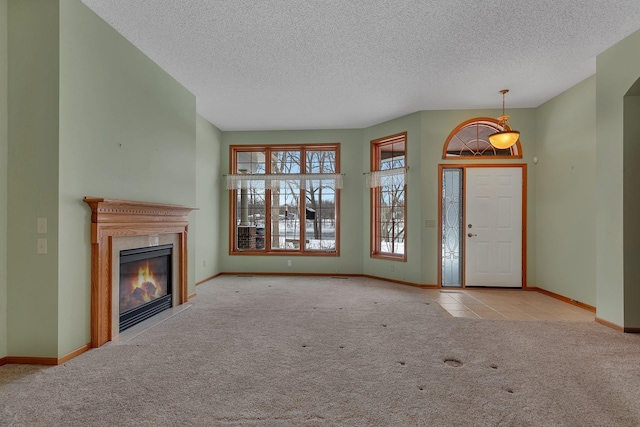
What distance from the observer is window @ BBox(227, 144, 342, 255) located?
5.99 meters

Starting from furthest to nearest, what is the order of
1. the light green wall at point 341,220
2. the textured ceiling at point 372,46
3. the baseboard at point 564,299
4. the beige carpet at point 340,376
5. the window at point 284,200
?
1. the window at point 284,200
2. the light green wall at point 341,220
3. the baseboard at point 564,299
4. the textured ceiling at point 372,46
5. the beige carpet at point 340,376

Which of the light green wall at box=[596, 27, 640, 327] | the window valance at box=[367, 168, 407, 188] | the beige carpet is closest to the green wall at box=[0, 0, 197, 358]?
the beige carpet

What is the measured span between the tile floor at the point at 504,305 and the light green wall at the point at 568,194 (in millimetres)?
302

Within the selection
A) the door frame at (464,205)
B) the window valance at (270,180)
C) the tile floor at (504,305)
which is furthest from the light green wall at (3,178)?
the door frame at (464,205)

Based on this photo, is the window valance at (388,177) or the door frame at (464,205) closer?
the door frame at (464,205)

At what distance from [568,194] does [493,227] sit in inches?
43.4

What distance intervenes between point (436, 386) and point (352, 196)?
416cm

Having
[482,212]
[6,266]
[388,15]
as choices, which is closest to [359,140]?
[482,212]

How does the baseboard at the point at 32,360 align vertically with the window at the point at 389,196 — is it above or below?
below

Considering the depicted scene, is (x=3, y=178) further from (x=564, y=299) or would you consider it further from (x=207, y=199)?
(x=564, y=299)

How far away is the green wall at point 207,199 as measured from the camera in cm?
513

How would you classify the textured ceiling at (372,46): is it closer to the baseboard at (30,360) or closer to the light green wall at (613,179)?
the light green wall at (613,179)

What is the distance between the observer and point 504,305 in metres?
3.99

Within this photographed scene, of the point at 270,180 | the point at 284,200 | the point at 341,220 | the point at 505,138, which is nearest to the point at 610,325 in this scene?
the point at 505,138
